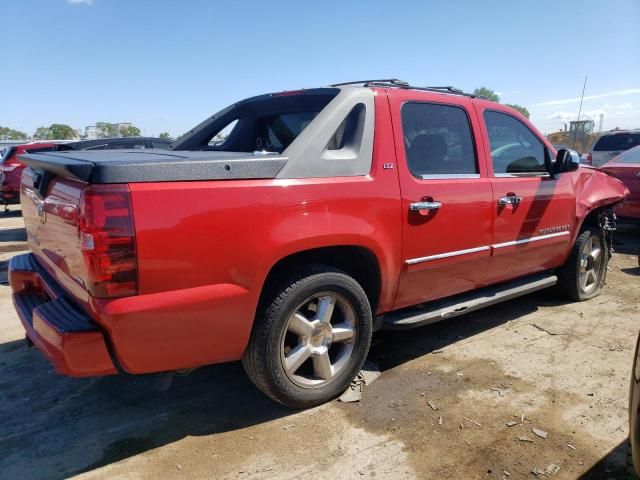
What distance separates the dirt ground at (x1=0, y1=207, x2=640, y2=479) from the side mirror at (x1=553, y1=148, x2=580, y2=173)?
4.66ft

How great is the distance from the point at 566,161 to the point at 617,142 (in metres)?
9.53

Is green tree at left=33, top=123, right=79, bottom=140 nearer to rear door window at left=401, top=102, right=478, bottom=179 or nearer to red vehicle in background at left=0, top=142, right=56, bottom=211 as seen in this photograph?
red vehicle in background at left=0, top=142, right=56, bottom=211

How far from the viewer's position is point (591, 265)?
5.14 metres

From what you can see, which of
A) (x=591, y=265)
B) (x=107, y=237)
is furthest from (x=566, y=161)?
(x=107, y=237)

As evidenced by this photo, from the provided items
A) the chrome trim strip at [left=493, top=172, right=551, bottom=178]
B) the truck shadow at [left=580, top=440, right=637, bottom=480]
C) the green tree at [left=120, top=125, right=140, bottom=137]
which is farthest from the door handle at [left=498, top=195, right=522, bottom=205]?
the green tree at [left=120, top=125, right=140, bottom=137]

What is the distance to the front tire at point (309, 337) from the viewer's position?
274cm

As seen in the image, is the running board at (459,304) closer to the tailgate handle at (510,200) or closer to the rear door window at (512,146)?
the tailgate handle at (510,200)

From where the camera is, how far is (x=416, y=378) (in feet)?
11.3

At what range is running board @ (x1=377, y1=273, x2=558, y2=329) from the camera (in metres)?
3.42

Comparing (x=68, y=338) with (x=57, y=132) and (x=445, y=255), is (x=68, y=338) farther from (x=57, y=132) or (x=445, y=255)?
(x=57, y=132)

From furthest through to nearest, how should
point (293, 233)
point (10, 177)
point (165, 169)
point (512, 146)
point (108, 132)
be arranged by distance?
point (108, 132) → point (10, 177) → point (512, 146) → point (293, 233) → point (165, 169)

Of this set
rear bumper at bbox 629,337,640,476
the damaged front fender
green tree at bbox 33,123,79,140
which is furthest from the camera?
green tree at bbox 33,123,79,140

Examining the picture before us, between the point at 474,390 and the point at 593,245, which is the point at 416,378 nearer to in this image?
the point at 474,390

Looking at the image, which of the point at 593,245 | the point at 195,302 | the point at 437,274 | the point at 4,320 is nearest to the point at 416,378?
the point at 437,274
